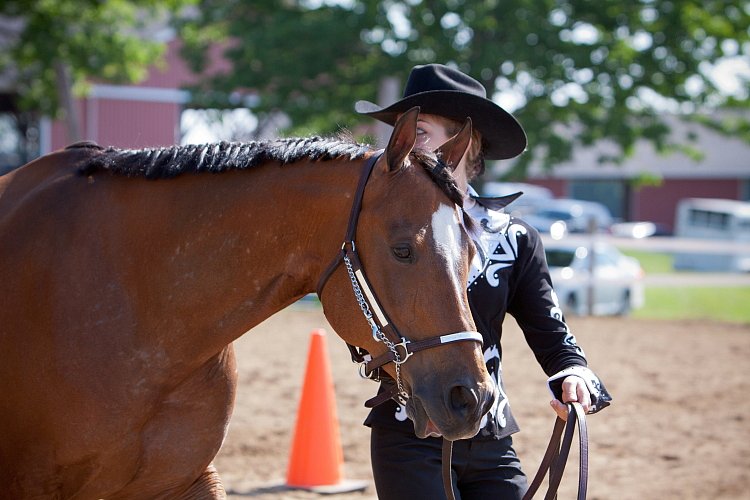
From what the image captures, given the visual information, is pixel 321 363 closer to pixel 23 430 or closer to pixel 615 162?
pixel 23 430

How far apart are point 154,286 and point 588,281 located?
11.9m

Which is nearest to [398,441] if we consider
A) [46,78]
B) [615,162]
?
[615,162]

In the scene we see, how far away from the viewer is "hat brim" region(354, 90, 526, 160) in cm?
283

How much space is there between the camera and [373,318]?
2.36m

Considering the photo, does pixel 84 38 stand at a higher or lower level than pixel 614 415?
higher

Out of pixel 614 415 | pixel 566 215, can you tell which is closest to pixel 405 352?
pixel 614 415

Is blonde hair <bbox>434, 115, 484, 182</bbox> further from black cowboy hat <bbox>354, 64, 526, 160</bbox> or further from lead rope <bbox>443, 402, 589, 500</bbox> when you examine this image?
lead rope <bbox>443, 402, 589, 500</bbox>

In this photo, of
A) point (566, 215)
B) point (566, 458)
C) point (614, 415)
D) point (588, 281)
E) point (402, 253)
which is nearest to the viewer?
point (402, 253)

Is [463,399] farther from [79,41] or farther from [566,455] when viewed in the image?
[79,41]

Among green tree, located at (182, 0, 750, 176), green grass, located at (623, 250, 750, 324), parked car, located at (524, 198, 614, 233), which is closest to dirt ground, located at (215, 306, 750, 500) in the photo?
green grass, located at (623, 250, 750, 324)

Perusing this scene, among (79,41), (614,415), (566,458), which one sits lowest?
(614,415)

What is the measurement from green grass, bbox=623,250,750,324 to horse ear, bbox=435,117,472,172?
12006 millimetres

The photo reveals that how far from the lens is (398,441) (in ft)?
9.09

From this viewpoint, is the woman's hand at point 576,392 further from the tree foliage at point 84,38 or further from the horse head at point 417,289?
the tree foliage at point 84,38
